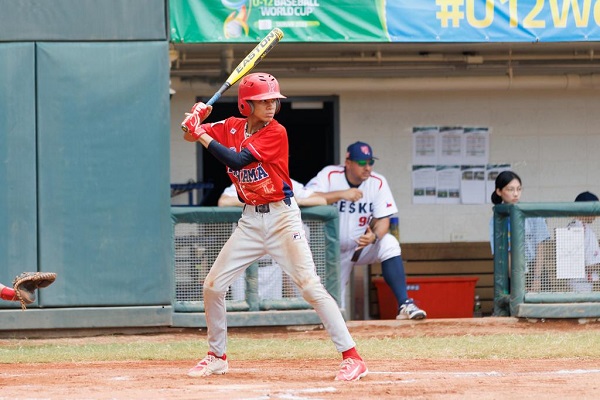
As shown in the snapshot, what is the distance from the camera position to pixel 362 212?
9.97 metres

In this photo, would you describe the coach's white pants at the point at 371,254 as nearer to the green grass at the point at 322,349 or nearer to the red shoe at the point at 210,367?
the green grass at the point at 322,349

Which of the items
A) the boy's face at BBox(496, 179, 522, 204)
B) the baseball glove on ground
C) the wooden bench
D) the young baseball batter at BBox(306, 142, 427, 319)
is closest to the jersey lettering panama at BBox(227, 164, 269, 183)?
the baseball glove on ground

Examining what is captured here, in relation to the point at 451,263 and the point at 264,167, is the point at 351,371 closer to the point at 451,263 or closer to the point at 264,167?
the point at 264,167

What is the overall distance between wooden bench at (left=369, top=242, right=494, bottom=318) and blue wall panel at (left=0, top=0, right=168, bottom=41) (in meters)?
3.37

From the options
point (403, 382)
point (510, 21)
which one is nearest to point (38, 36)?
point (510, 21)

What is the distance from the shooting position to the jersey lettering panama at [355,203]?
387 inches

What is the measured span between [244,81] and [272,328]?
3010mm

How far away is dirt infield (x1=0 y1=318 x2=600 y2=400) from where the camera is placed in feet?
18.9

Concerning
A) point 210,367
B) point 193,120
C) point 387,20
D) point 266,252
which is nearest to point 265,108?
point 193,120

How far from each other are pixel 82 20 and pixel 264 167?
2.97m

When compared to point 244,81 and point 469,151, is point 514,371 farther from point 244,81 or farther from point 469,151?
point 469,151

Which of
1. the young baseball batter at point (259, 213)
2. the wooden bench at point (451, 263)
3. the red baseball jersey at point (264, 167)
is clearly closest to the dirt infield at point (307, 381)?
the young baseball batter at point (259, 213)

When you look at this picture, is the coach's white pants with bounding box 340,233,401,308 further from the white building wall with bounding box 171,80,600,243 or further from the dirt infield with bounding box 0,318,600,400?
the dirt infield with bounding box 0,318,600,400

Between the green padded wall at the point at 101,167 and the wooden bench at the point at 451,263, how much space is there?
2.82 meters
